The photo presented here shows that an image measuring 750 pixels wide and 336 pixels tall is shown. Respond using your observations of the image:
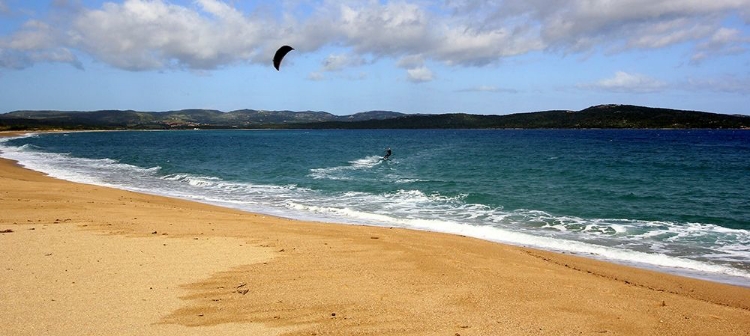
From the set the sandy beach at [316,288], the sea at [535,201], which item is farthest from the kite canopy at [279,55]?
the sea at [535,201]

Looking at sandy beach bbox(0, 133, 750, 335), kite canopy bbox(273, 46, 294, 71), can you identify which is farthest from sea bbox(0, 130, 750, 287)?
kite canopy bbox(273, 46, 294, 71)

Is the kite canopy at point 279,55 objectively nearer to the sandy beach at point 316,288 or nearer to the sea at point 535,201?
the sandy beach at point 316,288

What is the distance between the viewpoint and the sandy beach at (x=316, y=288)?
5.76 meters

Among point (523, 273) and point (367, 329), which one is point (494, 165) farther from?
point (367, 329)

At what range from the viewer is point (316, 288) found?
277 inches

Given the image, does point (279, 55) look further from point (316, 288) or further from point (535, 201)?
point (535, 201)

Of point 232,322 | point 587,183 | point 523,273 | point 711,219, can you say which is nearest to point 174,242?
point 232,322

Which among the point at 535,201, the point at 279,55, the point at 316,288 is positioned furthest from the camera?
the point at 535,201

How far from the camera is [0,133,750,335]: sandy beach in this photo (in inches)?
227

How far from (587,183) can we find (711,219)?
34.9 feet

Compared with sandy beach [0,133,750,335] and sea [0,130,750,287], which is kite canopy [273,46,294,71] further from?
sea [0,130,750,287]

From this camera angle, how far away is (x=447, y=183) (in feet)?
88.5

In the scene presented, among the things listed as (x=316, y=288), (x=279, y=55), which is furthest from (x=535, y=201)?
(x=316, y=288)

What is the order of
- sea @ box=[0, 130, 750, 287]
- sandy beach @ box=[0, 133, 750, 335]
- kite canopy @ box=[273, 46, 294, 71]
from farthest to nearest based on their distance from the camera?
sea @ box=[0, 130, 750, 287]
kite canopy @ box=[273, 46, 294, 71]
sandy beach @ box=[0, 133, 750, 335]
